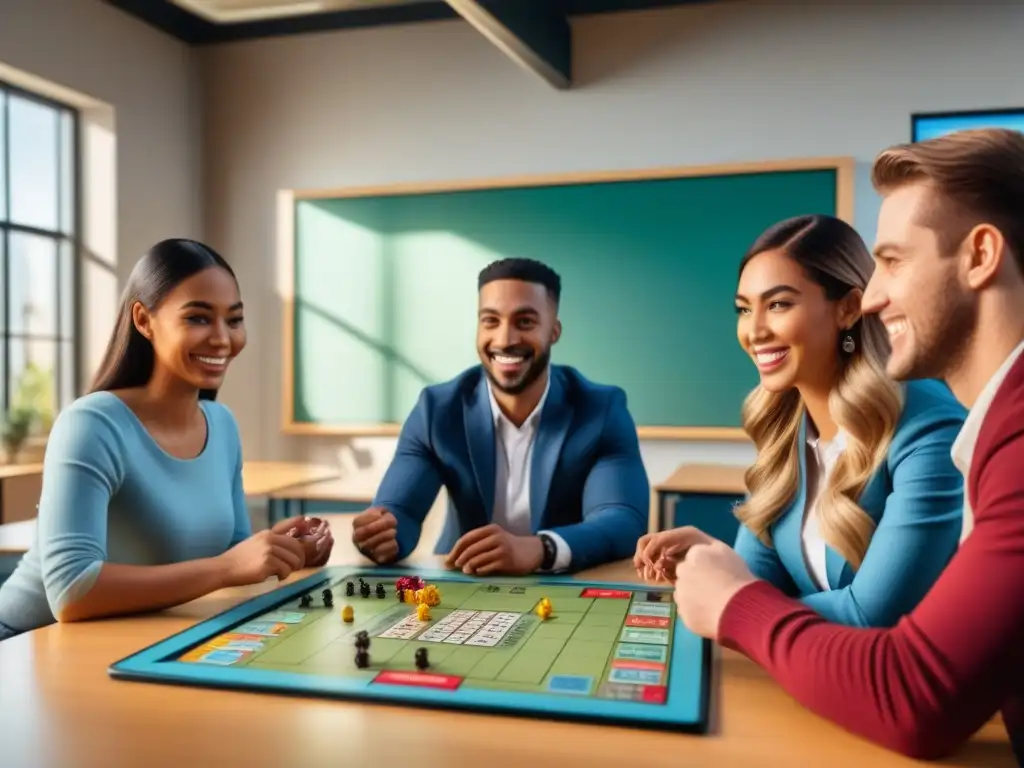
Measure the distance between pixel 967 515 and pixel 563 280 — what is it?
3.70 m

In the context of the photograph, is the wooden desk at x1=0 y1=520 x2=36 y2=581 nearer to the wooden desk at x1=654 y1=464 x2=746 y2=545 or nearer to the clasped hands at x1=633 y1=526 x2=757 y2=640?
the clasped hands at x1=633 y1=526 x2=757 y2=640

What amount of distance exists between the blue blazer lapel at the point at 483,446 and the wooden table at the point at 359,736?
3.57ft

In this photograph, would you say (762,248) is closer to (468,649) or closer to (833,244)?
(833,244)

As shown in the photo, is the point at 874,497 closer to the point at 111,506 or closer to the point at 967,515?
the point at 967,515

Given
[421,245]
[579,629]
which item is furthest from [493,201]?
[579,629]

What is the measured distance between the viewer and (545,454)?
2.04 metres

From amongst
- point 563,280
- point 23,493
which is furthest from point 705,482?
point 23,493

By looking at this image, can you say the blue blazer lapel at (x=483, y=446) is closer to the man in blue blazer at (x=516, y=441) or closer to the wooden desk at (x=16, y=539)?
the man in blue blazer at (x=516, y=441)

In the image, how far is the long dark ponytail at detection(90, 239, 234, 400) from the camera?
1565mm

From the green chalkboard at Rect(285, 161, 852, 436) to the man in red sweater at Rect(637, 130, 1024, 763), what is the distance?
3407mm

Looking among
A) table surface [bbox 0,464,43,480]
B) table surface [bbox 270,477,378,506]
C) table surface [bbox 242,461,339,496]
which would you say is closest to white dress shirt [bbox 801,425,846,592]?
table surface [bbox 270,477,378,506]

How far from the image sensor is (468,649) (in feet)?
3.64

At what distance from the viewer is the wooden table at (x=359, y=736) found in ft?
2.69

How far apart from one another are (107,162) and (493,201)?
211 centimetres
